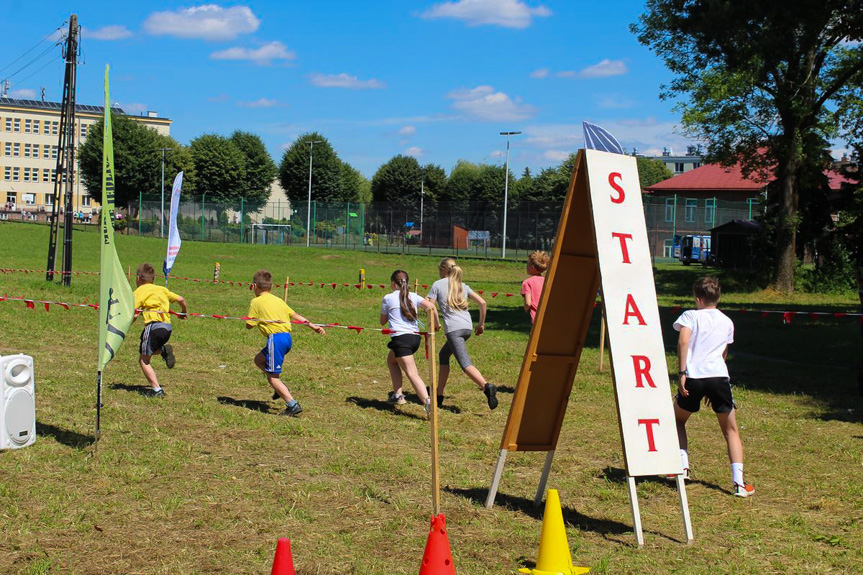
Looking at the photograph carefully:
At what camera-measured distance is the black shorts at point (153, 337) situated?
1018 cm

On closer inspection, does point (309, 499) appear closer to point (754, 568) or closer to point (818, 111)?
point (754, 568)

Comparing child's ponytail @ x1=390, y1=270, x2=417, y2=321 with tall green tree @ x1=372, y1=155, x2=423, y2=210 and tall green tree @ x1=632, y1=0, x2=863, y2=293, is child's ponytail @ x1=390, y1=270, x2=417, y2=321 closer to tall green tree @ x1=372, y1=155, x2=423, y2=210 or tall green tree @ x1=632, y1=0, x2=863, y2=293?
tall green tree @ x1=632, y1=0, x2=863, y2=293

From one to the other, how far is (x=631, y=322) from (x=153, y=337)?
6185mm

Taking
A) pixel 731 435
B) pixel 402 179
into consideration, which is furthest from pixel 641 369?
pixel 402 179

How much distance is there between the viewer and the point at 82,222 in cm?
7825

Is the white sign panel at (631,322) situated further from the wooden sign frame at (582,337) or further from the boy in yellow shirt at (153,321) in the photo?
the boy in yellow shirt at (153,321)

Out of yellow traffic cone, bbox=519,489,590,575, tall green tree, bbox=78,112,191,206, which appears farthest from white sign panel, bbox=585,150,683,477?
tall green tree, bbox=78,112,191,206

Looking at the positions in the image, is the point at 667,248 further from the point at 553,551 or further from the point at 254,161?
the point at 553,551

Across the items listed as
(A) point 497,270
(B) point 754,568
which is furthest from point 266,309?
(A) point 497,270

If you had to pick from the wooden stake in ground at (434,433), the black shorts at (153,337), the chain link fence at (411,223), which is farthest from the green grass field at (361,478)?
the chain link fence at (411,223)

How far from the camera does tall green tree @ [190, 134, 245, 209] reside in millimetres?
89688

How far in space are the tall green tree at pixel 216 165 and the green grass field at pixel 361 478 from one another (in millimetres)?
77880

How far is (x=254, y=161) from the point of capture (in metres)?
93.2

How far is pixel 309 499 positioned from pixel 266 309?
323 centimetres
